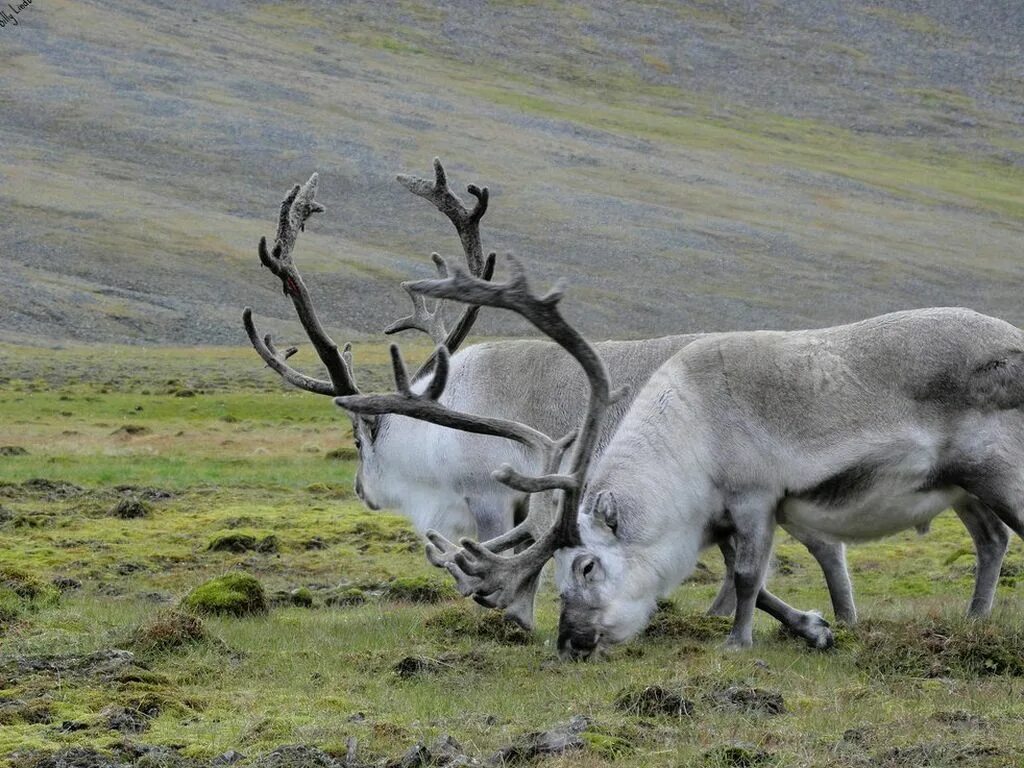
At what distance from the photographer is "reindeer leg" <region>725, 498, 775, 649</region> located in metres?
10.8

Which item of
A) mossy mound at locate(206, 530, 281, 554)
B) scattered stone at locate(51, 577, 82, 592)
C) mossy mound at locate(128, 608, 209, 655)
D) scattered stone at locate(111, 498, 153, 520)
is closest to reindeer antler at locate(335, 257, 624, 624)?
mossy mound at locate(128, 608, 209, 655)

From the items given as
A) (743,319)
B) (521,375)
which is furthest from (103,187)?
(521,375)

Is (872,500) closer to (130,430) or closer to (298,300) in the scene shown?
(298,300)

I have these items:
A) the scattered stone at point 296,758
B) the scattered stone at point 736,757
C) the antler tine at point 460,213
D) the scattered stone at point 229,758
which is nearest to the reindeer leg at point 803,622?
the scattered stone at point 736,757

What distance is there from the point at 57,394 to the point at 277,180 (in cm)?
6437

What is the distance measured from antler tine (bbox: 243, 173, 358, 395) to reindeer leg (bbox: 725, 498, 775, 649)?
425 centimetres

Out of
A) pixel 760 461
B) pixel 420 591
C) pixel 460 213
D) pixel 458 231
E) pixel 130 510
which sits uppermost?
pixel 460 213

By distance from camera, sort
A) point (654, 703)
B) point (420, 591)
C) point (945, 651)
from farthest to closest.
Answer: point (420, 591)
point (945, 651)
point (654, 703)

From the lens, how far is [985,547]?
1223 cm

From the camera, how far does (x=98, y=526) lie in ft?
65.6

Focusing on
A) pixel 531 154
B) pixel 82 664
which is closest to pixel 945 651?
pixel 82 664

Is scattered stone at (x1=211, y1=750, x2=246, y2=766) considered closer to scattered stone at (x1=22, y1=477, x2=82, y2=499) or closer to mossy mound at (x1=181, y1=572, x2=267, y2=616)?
mossy mound at (x1=181, y1=572, x2=267, y2=616)

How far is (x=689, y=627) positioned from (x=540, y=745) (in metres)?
4.36

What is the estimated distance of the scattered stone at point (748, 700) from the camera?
8.30 metres
